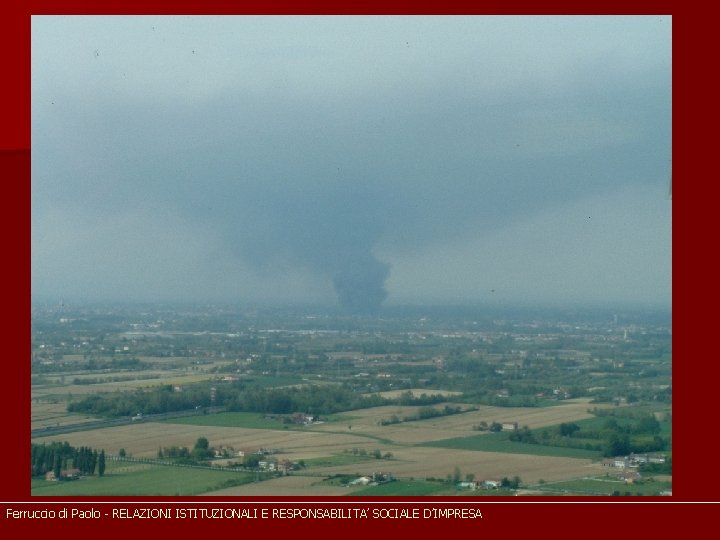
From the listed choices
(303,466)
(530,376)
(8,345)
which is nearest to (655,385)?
(530,376)

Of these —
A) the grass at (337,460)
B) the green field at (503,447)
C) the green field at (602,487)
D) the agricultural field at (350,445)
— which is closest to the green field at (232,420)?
the agricultural field at (350,445)

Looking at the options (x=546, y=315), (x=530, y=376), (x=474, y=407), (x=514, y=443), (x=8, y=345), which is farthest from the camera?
(x=546, y=315)

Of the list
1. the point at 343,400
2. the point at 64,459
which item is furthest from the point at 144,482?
the point at 343,400

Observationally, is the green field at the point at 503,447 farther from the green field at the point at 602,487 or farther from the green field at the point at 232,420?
the green field at the point at 232,420

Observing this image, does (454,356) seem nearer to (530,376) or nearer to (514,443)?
(530,376)

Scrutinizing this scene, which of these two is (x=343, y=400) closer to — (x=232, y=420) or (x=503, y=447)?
(x=232, y=420)

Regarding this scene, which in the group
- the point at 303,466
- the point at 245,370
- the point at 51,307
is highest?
the point at 51,307
